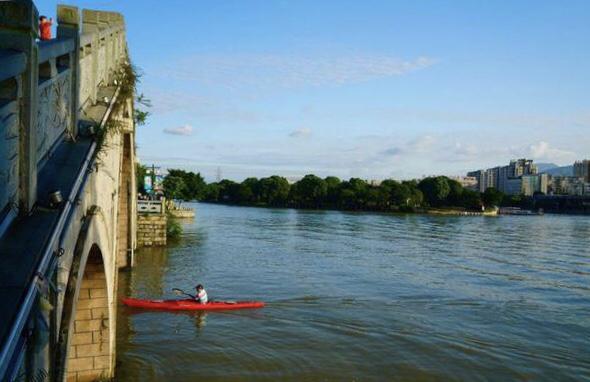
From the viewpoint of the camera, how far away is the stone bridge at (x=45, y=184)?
3.93m

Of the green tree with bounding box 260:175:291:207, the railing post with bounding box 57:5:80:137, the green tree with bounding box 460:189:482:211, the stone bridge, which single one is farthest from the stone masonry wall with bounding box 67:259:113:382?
the green tree with bounding box 260:175:291:207

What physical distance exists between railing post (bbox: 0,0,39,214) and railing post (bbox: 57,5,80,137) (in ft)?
7.49

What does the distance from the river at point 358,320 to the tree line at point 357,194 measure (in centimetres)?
8118

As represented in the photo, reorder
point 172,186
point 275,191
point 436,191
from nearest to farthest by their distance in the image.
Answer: point 172,186 → point 436,191 → point 275,191

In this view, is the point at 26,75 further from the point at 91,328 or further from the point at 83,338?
the point at 83,338

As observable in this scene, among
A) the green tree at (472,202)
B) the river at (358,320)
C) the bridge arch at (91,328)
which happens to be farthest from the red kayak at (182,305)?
the green tree at (472,202)

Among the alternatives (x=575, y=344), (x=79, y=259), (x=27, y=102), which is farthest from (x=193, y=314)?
(x=27, y=102)

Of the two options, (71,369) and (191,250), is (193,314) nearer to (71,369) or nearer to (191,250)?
(71,369)

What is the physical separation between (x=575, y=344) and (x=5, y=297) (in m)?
22.0

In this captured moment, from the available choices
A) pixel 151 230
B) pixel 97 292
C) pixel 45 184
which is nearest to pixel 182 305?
pixel 97 292

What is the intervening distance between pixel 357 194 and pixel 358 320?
11781 centimetres

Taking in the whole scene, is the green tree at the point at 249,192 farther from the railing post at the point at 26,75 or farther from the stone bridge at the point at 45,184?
the railing post at the point at 26,75

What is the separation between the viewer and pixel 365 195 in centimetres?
13762

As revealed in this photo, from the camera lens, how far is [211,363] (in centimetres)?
1728
